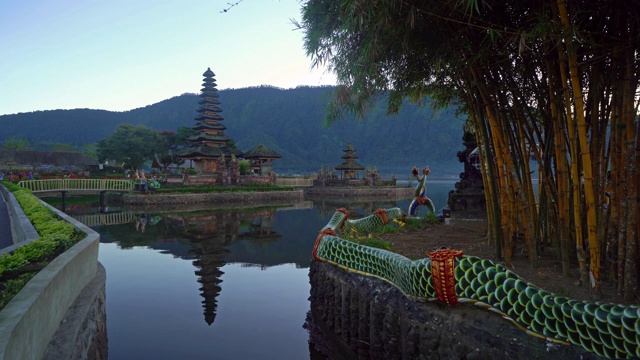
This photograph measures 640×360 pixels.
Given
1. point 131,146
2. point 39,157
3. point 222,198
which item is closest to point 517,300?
point 222,198

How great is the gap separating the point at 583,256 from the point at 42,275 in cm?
528

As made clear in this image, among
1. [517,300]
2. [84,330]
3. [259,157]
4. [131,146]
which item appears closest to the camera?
[517,300]

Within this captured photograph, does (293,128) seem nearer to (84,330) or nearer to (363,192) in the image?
(363,192)

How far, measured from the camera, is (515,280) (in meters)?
3.66

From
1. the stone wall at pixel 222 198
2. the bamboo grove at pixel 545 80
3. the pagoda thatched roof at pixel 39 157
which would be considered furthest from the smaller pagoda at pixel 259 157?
the bamboo grove at pixel 545 80

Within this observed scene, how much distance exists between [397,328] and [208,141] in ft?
129

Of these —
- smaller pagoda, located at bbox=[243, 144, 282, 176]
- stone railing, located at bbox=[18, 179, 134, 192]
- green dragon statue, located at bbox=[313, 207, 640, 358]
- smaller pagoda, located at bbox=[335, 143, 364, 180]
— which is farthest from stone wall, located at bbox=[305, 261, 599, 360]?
smaller pagoda, located at bbox=[335, 143, 364, 180]

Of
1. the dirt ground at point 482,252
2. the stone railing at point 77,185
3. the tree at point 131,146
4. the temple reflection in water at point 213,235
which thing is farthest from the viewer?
the tree at point 131,146

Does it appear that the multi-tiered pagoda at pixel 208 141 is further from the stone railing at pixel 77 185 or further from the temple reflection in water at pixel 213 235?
the temple reflection in water at pixel 213 235

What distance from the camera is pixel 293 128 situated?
452 feet

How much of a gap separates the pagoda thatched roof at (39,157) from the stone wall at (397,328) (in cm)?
5727

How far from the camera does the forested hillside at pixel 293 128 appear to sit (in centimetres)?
12431

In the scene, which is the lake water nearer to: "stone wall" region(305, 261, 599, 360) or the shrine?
"stone wall" region(305, 261, 599, 360)

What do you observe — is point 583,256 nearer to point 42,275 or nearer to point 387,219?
point 42,275
